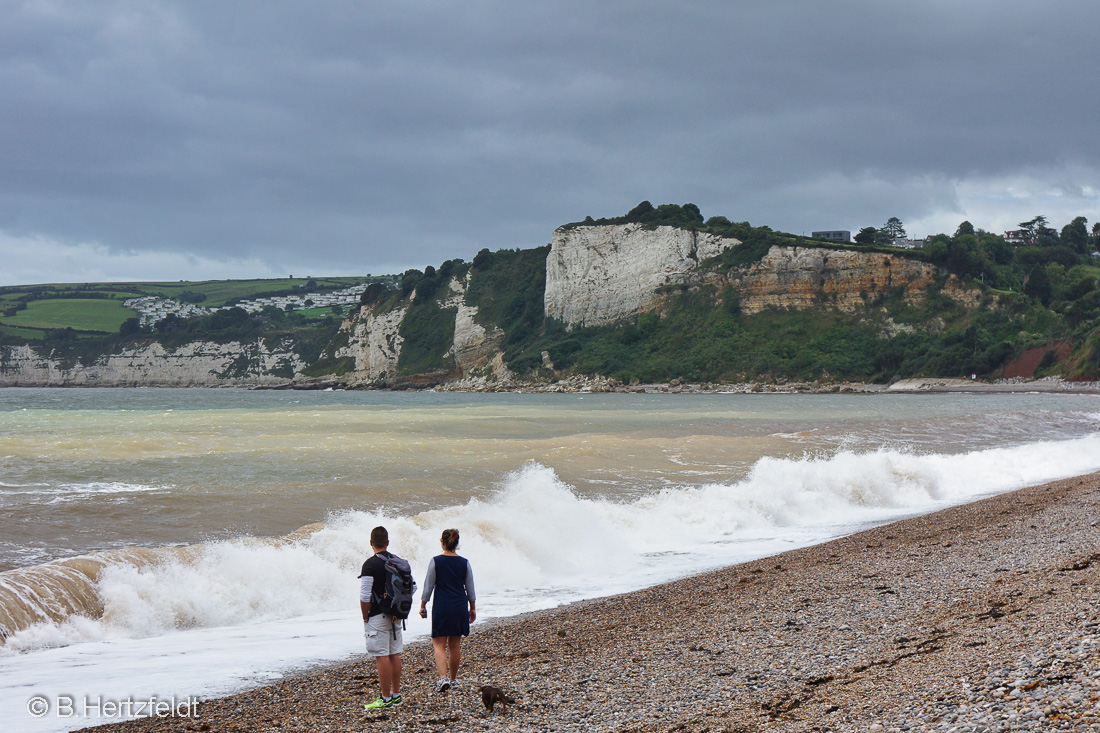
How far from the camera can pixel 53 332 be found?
156 m

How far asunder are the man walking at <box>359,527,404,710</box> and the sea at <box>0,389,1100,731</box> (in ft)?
5.08

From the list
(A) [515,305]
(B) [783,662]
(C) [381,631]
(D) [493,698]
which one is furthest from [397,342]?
(D) [493,698]

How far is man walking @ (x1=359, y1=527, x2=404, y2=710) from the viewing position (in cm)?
550

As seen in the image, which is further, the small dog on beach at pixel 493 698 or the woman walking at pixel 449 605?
the woman walking at pixel 449 605

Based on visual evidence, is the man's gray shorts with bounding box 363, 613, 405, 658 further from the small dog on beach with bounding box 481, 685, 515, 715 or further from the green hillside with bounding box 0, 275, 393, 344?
the green hillside with bounding box 0, 275, 393, 344

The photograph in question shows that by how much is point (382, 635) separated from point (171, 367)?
175641 mm

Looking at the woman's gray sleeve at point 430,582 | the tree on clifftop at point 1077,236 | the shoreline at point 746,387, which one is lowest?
the shoreline at point 746,387

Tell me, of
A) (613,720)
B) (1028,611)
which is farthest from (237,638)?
(1028,611)

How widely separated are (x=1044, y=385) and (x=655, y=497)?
84.3 meters

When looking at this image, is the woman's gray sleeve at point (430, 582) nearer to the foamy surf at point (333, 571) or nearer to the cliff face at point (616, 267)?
the foamy surf at point (333, 571)

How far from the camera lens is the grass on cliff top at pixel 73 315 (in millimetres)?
161125

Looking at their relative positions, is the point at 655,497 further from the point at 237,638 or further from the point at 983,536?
the point at 237,638

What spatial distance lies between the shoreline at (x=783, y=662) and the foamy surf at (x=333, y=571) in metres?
1.17

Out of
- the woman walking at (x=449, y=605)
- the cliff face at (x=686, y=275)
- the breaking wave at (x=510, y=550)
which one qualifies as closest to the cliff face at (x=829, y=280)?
Answer: the cliff face at (x=686, y=275)
